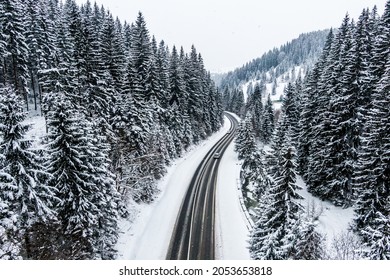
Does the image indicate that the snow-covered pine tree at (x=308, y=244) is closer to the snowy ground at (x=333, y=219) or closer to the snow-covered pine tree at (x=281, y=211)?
the snow-covered pine tree at (x=281, y=211)

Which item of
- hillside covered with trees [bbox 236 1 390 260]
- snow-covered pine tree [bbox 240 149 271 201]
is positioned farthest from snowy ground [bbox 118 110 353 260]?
hillside covered with trees [bbox 236 1 390 260]

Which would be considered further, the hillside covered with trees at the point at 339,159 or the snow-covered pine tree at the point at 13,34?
the snow-covered pine tree at the point at 13,34

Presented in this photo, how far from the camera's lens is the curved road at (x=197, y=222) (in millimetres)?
19078

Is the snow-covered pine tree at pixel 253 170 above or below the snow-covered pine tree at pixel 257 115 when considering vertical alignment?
below

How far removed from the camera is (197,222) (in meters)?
23.2

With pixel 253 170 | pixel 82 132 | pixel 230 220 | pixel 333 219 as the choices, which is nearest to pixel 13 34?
pixel 82 132

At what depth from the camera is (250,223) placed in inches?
904

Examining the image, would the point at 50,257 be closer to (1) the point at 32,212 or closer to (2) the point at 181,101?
(1) the point at 32,212

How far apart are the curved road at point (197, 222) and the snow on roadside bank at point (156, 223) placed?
2.41 ft

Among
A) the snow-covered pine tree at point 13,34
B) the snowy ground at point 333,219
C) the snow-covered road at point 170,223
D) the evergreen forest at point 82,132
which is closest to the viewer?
the evergreen forest at point 82,132

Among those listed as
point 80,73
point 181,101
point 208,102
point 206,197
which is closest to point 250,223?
point 206,197

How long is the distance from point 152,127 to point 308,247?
1042 inches

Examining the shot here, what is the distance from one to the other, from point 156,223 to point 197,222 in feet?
13.7

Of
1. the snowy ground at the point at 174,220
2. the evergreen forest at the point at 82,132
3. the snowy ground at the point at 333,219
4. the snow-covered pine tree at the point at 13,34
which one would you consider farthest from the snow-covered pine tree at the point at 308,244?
the snow-covered pine tree at the point at 13,34
